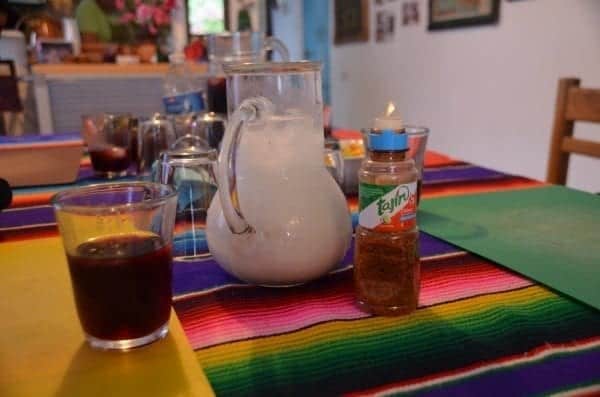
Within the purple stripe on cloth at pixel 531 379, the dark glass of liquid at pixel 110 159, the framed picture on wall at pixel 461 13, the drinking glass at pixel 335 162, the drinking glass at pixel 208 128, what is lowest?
the purple stripe on cloth at pixel 531 379

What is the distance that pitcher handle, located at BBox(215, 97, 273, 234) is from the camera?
444 millimetres

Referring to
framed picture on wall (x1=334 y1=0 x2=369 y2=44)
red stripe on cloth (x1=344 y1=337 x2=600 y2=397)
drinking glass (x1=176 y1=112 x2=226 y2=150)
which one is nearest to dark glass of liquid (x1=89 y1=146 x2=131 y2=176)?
drinking glass (x1=176 y1=112 x2=226 y2=150)

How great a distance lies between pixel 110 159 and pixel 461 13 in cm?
199

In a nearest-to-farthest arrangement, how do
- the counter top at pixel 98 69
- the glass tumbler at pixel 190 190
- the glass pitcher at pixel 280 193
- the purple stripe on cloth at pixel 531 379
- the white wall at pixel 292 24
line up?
the purple stripe on cloth at pixel 531 379, the glass pitcher at pixel 280 193, the glass tumbler at pixel 190 190, the counter top at pixel 98 69, the white wall at pixel 292 24

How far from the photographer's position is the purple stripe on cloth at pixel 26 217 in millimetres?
754

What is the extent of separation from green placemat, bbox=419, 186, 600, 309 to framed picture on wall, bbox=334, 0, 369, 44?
8.89 feet

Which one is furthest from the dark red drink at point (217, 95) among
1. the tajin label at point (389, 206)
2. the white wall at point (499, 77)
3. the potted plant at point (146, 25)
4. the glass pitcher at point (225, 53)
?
the white wall at point (499, 77)

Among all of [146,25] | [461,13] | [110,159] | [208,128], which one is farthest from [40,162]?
[146,25]

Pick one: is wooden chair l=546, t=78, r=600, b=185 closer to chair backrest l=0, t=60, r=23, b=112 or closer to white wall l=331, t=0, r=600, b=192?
white wall l=331, t=0, r=600, b=192

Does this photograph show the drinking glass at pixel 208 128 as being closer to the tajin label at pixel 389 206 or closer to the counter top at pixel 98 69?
the tajin label at pixel 389 206

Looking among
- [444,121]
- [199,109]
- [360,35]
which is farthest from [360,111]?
[199,109]

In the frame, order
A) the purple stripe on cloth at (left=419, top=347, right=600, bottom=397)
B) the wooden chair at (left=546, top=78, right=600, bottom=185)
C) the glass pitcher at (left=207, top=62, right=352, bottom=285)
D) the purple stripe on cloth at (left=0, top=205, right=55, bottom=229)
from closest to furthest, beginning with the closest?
the purple stripe on cloth at (left=419, top=347, right=600, bottom=397)
the glass pitcher at (left=207, top=62, right=352, bottom=285)
the purple stripe on cloth at (left=0, top=205, right=55, bottom=229)
the wooden chair at (left=546, top=78, right=600, bottom=185)

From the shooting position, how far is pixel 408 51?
2.96 metres

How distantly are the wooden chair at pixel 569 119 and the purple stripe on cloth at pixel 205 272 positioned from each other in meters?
0.72
